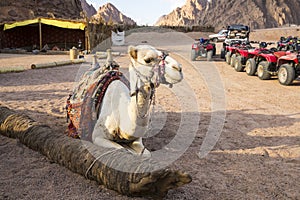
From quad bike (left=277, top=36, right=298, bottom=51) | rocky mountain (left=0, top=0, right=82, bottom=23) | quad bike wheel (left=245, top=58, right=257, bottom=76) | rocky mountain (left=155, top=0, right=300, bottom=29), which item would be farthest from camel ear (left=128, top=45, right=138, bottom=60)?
rocky mountain (left=155, top=0, right=300, bottom=29)

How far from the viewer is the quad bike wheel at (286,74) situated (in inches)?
366

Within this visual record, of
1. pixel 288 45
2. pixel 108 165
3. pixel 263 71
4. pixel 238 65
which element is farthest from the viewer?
pixel 238 65

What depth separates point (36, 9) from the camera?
37.3 metres

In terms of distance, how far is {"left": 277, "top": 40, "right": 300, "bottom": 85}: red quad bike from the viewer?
30.2ft

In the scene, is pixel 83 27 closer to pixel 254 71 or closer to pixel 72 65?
pixel 72 65

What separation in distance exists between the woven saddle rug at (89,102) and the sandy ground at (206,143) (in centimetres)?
52

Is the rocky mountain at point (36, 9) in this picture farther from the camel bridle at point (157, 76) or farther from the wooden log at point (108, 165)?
the camel bridle at point (157, 76)

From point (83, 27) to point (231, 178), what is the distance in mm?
17351

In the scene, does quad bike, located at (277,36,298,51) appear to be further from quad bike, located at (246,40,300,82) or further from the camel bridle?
the camel bridle

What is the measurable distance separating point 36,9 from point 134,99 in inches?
1529

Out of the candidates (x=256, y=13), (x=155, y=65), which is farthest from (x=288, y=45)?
(x=256, y=13)

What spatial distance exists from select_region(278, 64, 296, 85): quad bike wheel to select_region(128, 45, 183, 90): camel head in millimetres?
7906

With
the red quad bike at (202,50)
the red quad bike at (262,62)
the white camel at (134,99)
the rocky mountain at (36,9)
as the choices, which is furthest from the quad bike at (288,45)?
the rocky mountain at (36,9)

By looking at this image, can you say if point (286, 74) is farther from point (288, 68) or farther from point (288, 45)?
point (288, 45)
